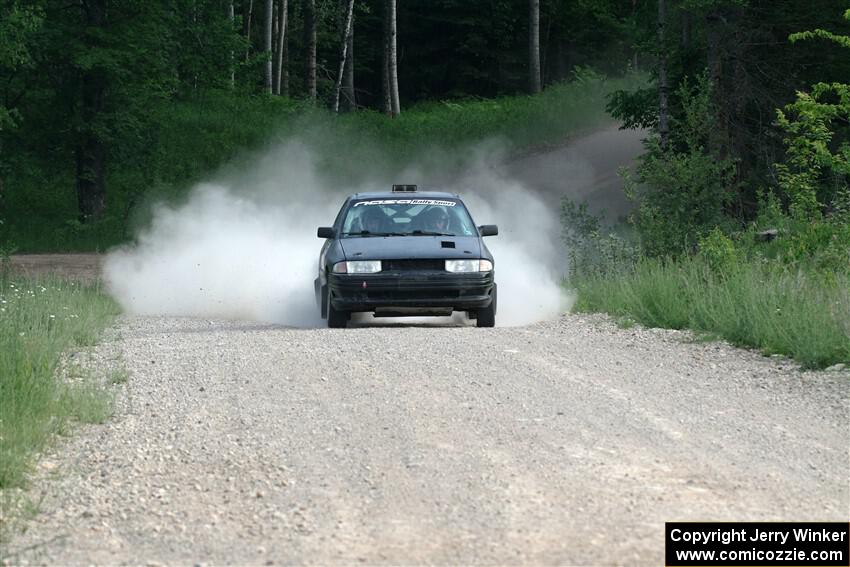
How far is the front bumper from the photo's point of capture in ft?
51.0

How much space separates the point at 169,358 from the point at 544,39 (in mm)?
56509

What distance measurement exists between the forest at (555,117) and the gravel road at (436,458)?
259 centimetres

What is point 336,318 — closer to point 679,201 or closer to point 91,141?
point 679,201

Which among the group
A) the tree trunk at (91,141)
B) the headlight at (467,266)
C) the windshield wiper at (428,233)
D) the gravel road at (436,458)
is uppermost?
the tree trunk at (91,141)

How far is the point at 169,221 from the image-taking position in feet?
84.7

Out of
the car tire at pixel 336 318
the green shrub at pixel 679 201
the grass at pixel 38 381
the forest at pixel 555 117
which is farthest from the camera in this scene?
the green shrub at pixel 679 201

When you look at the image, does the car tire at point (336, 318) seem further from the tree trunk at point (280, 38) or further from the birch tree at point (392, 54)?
the tree trunk at point (280, 38)

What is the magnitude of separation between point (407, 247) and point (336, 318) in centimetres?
118

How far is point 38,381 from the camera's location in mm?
10234

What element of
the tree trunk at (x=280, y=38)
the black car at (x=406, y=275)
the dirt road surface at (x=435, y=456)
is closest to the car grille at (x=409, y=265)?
the black car at (x=406, y=275)

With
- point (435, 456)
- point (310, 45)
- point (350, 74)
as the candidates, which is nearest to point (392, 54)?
point (310, 45)

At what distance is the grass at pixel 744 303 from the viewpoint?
12.4 meters

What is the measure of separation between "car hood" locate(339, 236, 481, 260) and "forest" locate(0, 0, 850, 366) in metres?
2.17

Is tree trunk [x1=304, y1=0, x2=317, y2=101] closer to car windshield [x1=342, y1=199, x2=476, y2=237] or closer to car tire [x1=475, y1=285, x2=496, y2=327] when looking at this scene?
car windshield [x1=342, y1=199, x2=476, y2=237]
